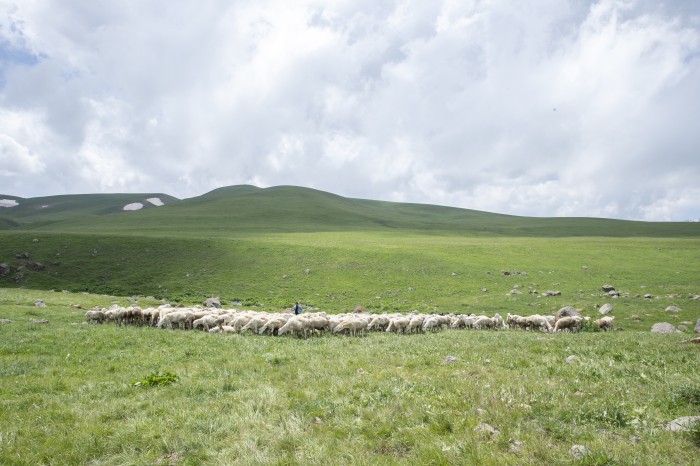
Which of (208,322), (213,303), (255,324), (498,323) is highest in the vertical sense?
(255,324)

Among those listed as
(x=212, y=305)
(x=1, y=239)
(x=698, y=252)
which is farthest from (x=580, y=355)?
(x=1, y=239)

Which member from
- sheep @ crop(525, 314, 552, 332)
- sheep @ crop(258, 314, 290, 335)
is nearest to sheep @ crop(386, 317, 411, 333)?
sheep @ crop(258, 314, 290, 335)

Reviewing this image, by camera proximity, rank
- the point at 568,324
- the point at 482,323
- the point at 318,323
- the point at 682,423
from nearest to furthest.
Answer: the point at 682,423 < the point at 318,323 < the point at 568,324 < the point at 482,323

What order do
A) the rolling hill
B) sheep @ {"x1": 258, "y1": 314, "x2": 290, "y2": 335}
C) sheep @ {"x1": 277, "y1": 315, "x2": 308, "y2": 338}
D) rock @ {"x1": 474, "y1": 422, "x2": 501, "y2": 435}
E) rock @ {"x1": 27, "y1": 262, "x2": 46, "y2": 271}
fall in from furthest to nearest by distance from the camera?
the rolling hill, rock @ {"x1": 27, "y1": 262, "x2": 46, "y2": 271}, sheep @ {"x1": 258, "y1": 314, "x2": 290, "y2": 335}, sheep @ {"x1": 277, "y1": 315, "x2": 308, "y2": 338}, rock @ {"x1": 474, "y1": 422, "x2": 501, "y2": 435}

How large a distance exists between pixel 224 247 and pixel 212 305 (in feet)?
81.1

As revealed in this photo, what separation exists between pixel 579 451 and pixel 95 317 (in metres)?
24.6

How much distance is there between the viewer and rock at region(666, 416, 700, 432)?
6.52 m

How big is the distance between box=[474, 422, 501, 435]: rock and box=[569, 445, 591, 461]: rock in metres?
1.19

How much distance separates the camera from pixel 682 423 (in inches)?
264

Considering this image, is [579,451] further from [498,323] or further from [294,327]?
[498,323]

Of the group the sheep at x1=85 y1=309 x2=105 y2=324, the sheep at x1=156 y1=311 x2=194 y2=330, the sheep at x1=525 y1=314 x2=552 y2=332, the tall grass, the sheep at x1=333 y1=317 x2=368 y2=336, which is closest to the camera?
the tall grass

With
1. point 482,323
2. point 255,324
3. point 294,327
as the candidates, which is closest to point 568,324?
point 482,323

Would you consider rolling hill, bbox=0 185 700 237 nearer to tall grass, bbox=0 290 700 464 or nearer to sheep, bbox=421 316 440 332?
sheep, bbox=421 316 440 332

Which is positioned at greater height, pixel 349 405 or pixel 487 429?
pixel 487 429
